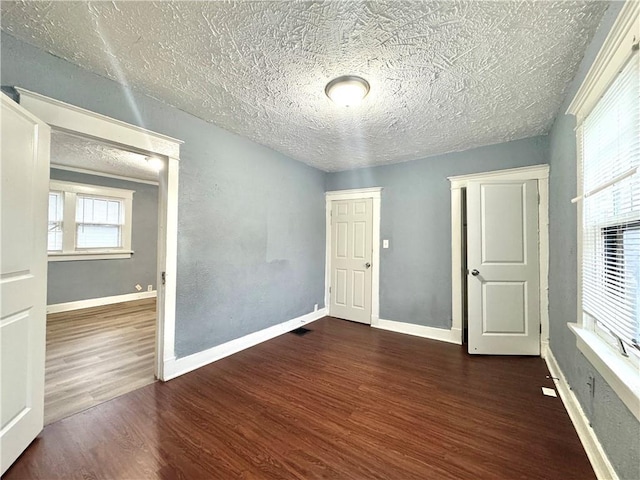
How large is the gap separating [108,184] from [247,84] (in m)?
4.58

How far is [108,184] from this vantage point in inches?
193

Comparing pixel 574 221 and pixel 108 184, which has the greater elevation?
pixel 108 184

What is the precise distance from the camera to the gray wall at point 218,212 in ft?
5.97

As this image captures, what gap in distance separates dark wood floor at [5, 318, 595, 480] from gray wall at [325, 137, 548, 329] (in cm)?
104

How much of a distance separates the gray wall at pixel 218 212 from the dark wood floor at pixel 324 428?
0.61 m

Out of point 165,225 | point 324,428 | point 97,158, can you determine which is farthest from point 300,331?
point 97,158

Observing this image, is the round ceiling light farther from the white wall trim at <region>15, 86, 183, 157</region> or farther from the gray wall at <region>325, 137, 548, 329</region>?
the gray wall at <region>325, 137, 548, 329</region>

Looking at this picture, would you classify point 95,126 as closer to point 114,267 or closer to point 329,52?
point 329,52

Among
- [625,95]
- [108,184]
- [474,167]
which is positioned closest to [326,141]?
[474,167]

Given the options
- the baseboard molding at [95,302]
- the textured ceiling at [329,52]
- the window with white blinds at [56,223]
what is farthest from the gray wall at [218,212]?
the window with white blinds at [56,223]

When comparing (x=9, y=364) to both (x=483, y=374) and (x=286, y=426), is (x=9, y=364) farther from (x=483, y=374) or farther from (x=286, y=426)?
(x=483, y=374)

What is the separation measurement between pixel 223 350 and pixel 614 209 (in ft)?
10.8

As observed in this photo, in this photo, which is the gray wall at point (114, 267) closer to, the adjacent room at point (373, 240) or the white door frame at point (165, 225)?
the adjacent room at point (373, 240)

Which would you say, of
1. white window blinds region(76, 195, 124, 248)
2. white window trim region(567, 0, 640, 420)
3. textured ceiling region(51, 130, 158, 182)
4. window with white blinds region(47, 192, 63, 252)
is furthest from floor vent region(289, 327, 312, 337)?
window with white blinds region(47, 192, 63, 252)
